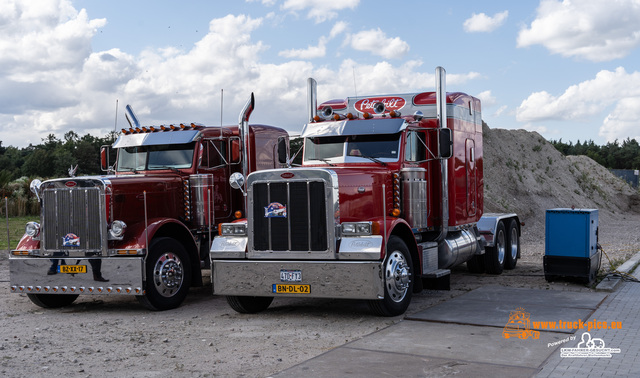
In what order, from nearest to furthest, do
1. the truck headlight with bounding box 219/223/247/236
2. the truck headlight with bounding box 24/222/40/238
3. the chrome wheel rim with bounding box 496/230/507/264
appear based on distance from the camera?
the truck headlight with bounding box 219/223/247/236
the truck headlight with bounding box 24/222/40/238
the chrome wheel rim with bounding box 496/230/507/264

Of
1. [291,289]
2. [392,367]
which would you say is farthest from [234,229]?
[392,367]

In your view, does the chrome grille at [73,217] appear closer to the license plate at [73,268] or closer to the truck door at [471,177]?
the license plate at [73,268]

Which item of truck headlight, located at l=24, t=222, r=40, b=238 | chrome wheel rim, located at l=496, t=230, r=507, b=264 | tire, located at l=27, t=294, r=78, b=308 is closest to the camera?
truck headlight, located at l=24, t=222, r=40, b=238

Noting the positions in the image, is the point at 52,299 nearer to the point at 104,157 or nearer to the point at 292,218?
the point at 104,157

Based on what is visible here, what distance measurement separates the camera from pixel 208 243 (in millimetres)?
11852

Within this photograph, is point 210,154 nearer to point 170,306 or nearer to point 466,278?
point 170,306

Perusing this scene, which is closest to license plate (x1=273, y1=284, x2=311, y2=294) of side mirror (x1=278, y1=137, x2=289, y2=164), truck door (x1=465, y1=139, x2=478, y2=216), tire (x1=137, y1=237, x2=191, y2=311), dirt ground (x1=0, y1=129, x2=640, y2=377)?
dirt ground (x1=0, y1=129, x2=640, y2=377)

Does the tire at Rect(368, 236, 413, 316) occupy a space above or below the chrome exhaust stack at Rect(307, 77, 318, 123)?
below

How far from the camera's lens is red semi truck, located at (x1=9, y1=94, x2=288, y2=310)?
1009cm

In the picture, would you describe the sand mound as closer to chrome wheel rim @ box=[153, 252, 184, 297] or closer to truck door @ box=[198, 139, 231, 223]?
truck door @ box=[198, 139, 231, 223]

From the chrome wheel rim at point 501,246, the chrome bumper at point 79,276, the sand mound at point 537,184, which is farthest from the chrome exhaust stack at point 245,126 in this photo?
the sand mound at point 537,184

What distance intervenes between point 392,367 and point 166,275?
489cm

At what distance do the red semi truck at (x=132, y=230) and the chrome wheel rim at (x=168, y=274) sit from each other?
0.01 meters

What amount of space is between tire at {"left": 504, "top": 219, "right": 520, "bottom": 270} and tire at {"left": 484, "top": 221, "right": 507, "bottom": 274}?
0.33 m
